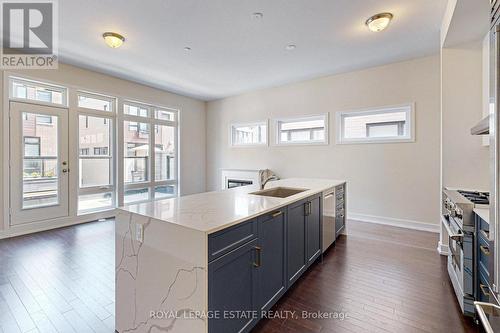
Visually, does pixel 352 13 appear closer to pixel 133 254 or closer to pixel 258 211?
pixel 258 211

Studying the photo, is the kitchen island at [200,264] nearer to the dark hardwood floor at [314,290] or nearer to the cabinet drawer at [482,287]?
the dark hardwood floor at [314,290]

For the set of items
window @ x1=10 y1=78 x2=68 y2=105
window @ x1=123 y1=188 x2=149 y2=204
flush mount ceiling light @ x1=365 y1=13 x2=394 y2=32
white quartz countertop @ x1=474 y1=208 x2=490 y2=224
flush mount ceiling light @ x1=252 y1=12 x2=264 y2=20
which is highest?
flush mount ceiling light @ x1=252 y1=12 x2=264 y2=20

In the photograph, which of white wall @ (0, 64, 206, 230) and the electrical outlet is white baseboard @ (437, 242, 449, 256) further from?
white wall @ (0, 64, 206, 230)

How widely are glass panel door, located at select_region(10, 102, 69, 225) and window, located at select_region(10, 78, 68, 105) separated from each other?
0.49ft

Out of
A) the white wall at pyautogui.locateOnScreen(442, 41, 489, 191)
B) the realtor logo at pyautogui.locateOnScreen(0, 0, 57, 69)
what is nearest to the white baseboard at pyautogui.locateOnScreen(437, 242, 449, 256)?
the white wall at pyautogui.locateOnScreen(442, 41, 489, 191)

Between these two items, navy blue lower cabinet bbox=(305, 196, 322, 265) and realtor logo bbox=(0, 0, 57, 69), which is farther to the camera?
realtor logo bbox=(0, 0, 57, 69)

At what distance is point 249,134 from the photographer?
639cm

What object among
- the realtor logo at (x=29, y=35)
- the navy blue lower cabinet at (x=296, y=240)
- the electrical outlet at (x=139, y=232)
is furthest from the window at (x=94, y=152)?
the navy blue lower cabinet at (x=296, y=240)

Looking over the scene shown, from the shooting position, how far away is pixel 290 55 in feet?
12.8

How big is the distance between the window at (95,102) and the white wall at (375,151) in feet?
10.6

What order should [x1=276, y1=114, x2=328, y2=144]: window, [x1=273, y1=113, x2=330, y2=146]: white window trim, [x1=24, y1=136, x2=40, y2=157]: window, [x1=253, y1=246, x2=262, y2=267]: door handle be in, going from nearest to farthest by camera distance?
[x1=253, y1=246, x2=262, y2=267]: door handle
[x1=24, y1=136, x2=40, y2=157]: window
[x1=273, y1=113, x2=330, y2=146]: white window trim
[x1=276, y1=114, x2=328, y2=144]: window

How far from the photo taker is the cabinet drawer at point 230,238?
4.25 ft

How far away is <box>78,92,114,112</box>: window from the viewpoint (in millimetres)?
4555

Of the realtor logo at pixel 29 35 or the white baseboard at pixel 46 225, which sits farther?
the white baseboard at pixel 46 225
